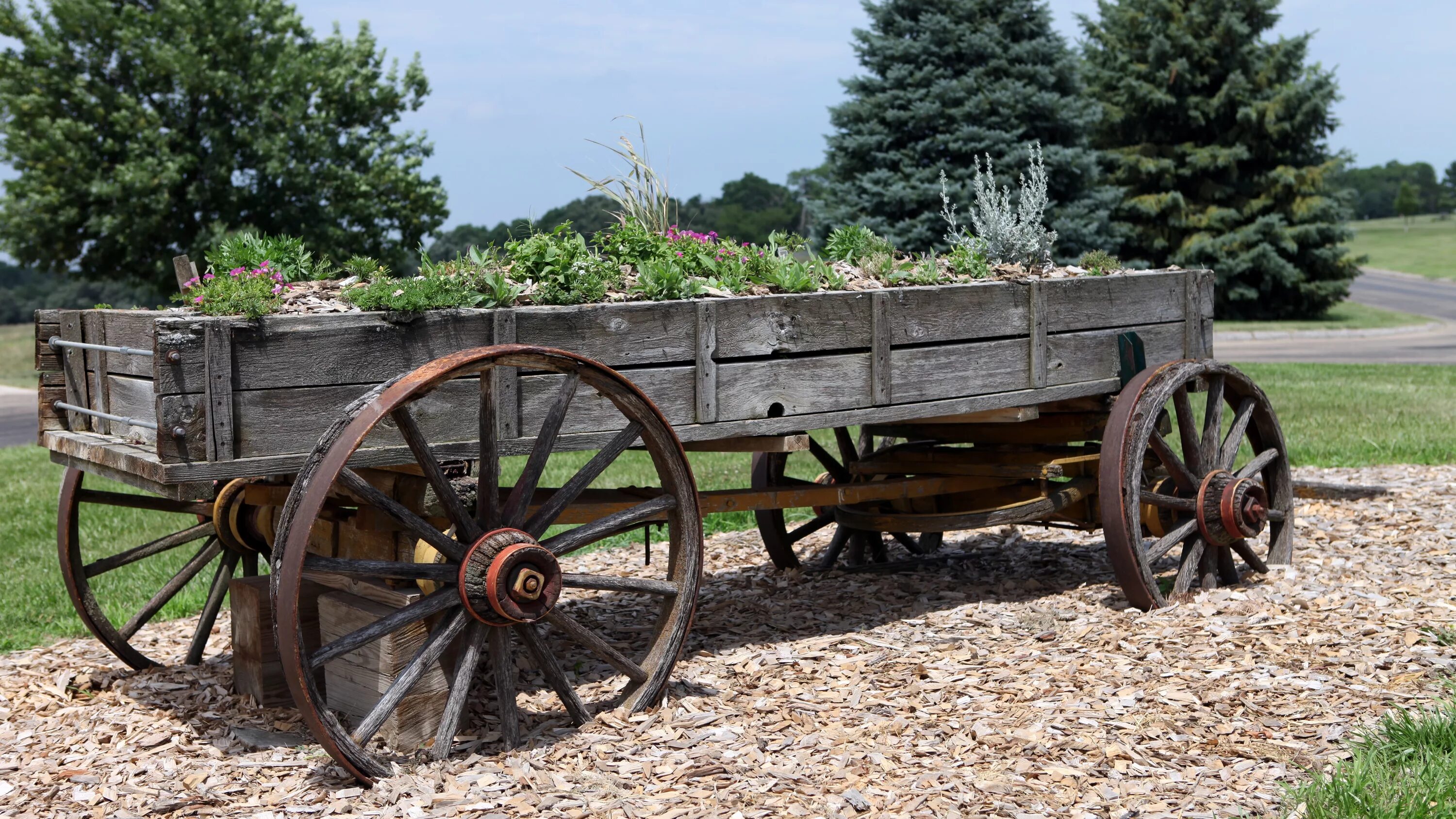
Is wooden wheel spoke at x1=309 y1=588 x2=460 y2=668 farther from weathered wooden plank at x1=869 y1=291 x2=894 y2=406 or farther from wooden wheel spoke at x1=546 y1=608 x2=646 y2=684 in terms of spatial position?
weathered wooden plank at x1=869 y1=291 x2=894 y2=406

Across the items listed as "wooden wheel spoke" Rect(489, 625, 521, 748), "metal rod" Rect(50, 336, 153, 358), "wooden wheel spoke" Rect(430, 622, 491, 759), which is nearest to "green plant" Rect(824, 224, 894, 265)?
"wooden wheel spoke" Rect(489, 625, 521, 748)

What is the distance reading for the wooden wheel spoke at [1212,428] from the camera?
5.09m

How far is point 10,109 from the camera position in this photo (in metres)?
19.4

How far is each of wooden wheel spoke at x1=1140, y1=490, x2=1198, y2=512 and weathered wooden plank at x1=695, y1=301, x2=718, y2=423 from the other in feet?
5.99

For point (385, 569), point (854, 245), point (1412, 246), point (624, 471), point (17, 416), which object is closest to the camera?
point (385, 569)

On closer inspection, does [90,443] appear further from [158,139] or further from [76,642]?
[158,139]

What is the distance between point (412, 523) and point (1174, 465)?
Result: 3.02 meters

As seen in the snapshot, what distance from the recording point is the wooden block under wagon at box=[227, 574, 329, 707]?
4.02 m

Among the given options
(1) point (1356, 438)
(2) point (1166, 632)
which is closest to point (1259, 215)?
(1) point (1356, 438)

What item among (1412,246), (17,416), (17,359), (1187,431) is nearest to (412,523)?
(1187,431)

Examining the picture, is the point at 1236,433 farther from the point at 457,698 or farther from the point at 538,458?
the point at 457,698

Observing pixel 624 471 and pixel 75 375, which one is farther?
pixel 624 471

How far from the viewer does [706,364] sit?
12.9 feet

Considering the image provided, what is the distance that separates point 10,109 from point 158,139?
2667mm
